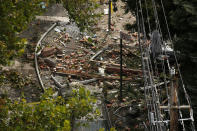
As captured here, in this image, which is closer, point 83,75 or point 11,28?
point 11,28

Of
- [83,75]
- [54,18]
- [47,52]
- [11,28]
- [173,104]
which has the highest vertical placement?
[11,28]

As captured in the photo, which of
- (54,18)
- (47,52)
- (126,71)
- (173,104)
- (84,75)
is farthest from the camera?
(54,18)

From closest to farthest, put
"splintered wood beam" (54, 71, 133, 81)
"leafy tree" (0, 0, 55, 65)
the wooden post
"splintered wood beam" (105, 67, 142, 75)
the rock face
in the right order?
the wooden post → "leafy tree" (0, 0, 55, 65) → "splintered wood beam" (54, 71, 133, 81) → "splintered wood beam" (105, 67, 142, 75) → the rock face

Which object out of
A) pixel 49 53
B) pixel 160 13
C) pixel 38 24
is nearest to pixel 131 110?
pixel 160 13

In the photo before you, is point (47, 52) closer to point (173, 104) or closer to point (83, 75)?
point (83, 75)

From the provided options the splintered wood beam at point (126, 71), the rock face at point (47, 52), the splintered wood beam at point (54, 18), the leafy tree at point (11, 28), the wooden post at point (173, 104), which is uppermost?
the leafy tree at point (11, 28)

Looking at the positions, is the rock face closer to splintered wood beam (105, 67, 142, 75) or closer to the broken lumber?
the broken lumber

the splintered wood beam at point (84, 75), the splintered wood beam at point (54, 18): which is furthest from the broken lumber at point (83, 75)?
the splintered wood beam at point (54, 18)

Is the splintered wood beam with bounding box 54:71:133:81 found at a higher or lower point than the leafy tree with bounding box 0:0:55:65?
lower

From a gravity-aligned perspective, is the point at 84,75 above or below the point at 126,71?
below

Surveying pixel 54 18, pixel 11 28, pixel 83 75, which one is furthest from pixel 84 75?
pixel 11 28

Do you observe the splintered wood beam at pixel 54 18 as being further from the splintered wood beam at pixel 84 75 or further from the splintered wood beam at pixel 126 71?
the splintered wood beam at pixel 126 71

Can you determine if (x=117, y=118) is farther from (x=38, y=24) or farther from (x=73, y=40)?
(x=38, y=24)

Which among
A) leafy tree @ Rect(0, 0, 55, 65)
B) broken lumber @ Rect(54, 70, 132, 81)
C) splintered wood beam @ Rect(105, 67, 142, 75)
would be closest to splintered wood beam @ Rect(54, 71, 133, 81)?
broken lumber @ Rect(54, 70, 132, 81)
